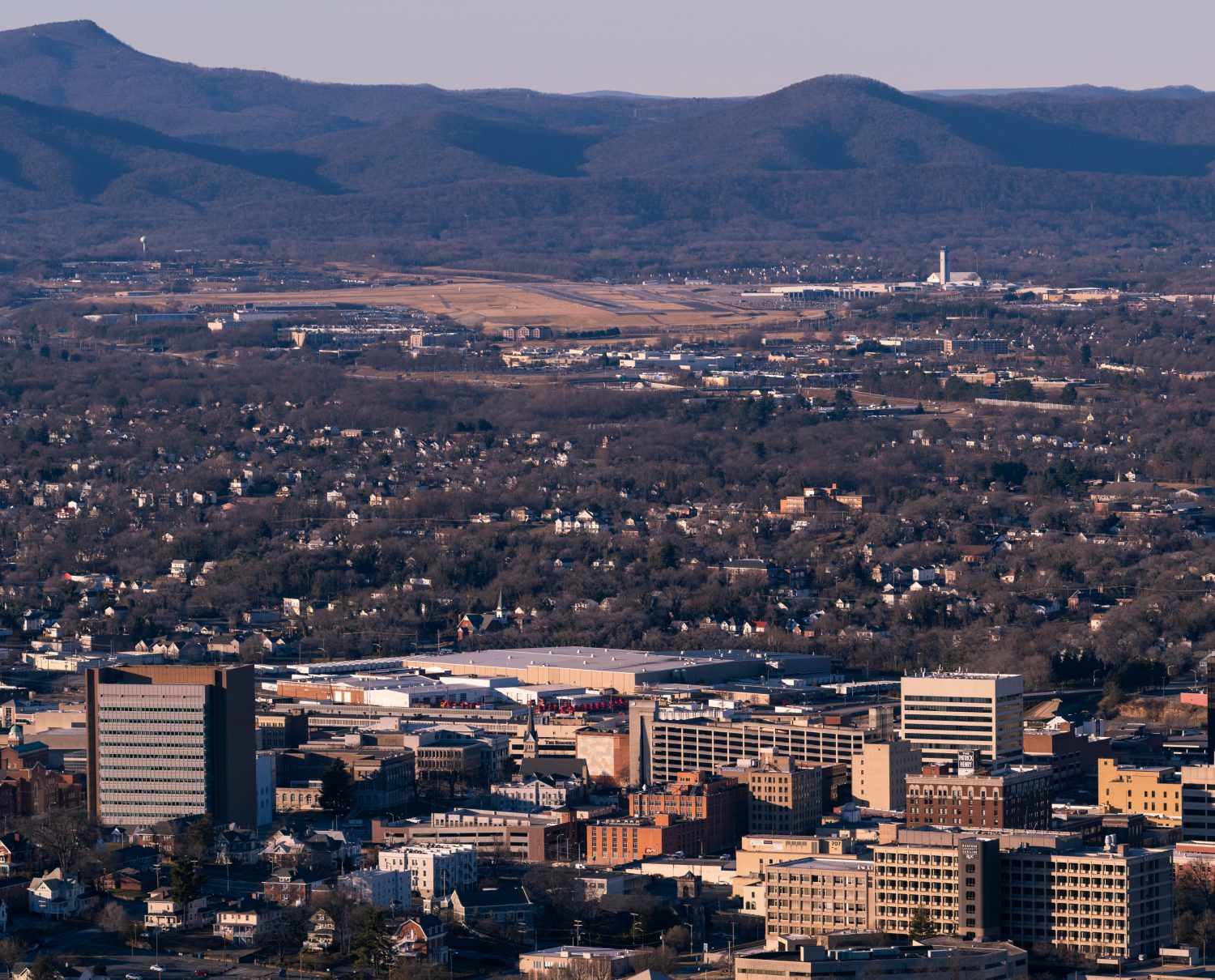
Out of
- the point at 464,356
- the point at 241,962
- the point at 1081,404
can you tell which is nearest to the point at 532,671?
the point at 241,962

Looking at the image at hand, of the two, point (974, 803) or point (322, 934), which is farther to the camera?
point (974, 803)

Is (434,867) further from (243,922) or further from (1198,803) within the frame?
(1198,803)

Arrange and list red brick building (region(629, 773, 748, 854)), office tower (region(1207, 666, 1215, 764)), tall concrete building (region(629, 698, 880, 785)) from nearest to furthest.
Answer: red brick building (region(629, 773, 748, 854)), office tower (region(1207, 666, 1215, 764)), tall concrete building (region(629, 698, 880, 785))

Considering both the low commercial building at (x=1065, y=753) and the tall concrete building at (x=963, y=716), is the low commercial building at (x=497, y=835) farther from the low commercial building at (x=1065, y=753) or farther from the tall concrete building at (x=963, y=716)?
the low commercial building at (x=1065, y=753)

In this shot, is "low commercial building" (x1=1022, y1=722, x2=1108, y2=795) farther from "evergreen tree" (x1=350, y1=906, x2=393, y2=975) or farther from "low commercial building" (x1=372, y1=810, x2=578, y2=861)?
"evergreen tree" (x1=350, y1=906, x2=393, y2=975)

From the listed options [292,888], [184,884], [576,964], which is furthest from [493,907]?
[184,884]

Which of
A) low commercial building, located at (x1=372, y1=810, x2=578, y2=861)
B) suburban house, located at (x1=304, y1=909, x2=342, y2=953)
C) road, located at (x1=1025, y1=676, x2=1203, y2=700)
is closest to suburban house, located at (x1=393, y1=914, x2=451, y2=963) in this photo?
suburban house, located at (x1=304, y1=909, x2=342, y2=953)

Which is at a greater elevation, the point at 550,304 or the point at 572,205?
the point at 572,205
